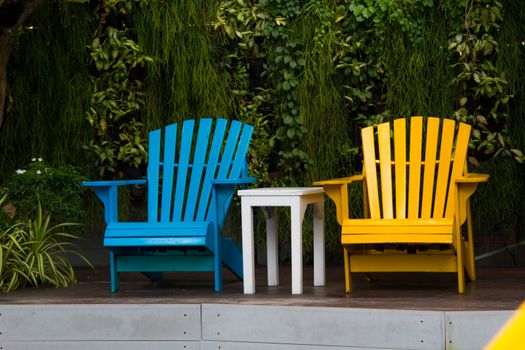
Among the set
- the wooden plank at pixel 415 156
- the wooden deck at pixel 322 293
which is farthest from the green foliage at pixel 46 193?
the wooden plank at pixel 415 156

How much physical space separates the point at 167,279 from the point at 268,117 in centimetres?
150

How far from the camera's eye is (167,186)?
4.69 meters

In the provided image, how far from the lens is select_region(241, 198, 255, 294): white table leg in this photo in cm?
424

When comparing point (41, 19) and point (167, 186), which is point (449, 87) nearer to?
point (167, 186)

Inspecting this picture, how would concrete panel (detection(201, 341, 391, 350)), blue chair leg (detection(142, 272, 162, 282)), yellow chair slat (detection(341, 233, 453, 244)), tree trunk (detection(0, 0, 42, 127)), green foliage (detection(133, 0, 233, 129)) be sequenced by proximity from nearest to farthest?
concrete panel (detection(201, 341, 391, 350)), yellow chair slat (detection(341, 233, 453, 244)), blue chair leg (detection(142, 272, 162, 282)), tree trunk (detection(0, 0, 42, 127)), green foliage (detection(133, 0, 233, 129))

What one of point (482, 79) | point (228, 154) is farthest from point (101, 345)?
point (482, 79)

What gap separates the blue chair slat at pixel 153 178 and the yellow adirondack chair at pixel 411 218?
101 centimetres

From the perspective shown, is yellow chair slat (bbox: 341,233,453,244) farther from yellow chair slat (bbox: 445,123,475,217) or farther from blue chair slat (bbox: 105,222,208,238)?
blue chair slat (bbox: 105,222,208,238)

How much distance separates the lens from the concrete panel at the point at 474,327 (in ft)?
10.5

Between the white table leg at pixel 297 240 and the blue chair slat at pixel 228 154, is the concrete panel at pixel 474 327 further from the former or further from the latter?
the blue chair slat at pixel 228 154

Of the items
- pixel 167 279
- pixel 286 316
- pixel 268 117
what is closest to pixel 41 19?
pixel 268 117

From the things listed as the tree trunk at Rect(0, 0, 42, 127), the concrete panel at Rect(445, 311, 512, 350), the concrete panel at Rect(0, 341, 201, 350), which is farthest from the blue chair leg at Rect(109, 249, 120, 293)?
the concrete panel at Rect(445, 311, 512, 350)

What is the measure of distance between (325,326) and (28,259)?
1.99 metres

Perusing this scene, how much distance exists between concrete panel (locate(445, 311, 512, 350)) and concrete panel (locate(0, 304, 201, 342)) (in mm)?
1106
